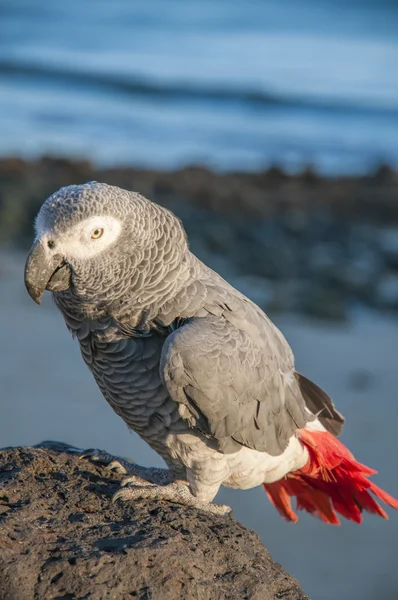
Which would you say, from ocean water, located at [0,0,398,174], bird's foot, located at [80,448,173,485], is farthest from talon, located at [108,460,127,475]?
ocean water, located at [0,0,398,174]

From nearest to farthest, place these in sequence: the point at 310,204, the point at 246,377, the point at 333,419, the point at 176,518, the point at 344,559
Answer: the point at 176,518 → the point at 246,377 → the point at 333,419 → the point at 344,559 → the point at 310,204

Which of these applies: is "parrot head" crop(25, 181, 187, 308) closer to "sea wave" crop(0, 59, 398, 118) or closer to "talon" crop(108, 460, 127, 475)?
"talon" crop(108, 460, 127, 475)

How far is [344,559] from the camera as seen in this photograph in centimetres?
433

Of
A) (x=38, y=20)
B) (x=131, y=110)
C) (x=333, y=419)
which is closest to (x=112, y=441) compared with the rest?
(x=333, y=419)

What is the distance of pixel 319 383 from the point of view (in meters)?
5.64

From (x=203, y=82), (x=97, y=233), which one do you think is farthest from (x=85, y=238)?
(x=203, y=82)

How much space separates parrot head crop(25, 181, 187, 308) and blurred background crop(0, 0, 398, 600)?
224cm

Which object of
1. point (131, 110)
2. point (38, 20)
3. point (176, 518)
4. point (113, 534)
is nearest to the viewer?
point (113, 534)

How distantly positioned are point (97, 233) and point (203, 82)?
12.0 metres

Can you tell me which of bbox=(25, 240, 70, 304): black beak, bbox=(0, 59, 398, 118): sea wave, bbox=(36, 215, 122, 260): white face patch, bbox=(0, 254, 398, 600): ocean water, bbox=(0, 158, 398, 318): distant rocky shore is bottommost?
bbox=(25, 240, 70, 304): black beak

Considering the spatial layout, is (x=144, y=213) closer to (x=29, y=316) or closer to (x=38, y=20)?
(x=29, y=316)

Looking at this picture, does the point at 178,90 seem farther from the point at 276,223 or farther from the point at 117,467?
the point at 117,467

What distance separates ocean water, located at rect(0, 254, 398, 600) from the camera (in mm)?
4316

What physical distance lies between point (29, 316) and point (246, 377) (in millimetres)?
3796
